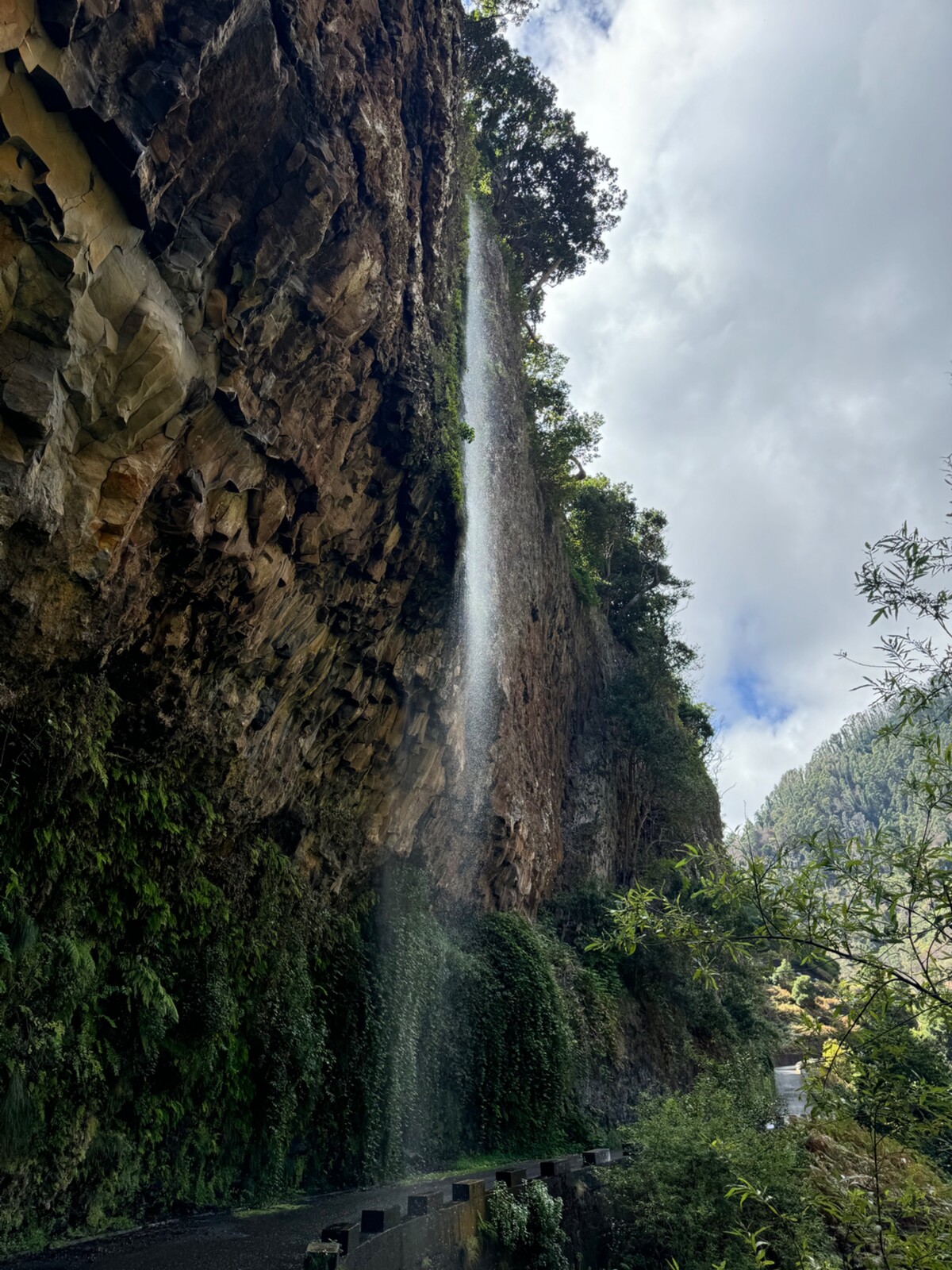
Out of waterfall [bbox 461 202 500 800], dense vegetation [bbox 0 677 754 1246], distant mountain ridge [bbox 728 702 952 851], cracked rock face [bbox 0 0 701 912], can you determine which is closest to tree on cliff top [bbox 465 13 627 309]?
waterfall [bbox 461 202 500 800]

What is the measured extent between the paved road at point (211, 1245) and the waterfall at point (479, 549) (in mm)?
8668

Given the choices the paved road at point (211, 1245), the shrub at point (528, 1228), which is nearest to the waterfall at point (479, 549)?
the shrub at point (528, 1228)

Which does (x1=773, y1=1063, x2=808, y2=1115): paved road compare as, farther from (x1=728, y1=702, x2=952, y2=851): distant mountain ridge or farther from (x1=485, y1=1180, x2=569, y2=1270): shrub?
(x1=728, y1=702, x2=952, y2=851): distant mountain ridge

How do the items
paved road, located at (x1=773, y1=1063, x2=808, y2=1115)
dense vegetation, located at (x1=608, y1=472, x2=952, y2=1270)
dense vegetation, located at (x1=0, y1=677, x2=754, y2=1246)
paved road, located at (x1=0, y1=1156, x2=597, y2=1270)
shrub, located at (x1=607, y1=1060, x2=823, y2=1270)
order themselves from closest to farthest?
dense vegetation, located at (x1=608, y1=472, x2=952, y2=1270) < paved road, located at (x1=0, y1=1156, x2=597, y2=1270) < dense vegetation, located at (x1=0, y1=677, x2=754, y2=1246) < shrub, located at (x1=607, y1=1060, x2=823, y2=1270) < paved road, located at (x1=773, y1=1063, x2=808, y2=1115)

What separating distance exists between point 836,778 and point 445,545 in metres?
146

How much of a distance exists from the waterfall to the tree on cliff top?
826cm

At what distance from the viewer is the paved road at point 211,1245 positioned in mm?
6125

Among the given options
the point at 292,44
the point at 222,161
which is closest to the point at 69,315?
the point at 222,161

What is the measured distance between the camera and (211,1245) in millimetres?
6836

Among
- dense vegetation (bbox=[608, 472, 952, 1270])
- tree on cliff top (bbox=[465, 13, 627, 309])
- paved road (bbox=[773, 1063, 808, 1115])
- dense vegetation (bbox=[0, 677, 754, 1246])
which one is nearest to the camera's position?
dense vegetation (bbox=[608, 472, 952, 1270])

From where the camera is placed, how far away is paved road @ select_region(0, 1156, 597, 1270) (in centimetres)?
612

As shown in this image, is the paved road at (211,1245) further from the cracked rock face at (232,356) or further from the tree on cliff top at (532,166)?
the tree on cliff top at (532,166)

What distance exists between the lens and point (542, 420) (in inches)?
1003

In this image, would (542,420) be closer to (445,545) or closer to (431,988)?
(445,545)
